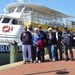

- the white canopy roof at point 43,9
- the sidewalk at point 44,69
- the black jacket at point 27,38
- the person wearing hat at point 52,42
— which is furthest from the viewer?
the white canopy roof at point 43,9

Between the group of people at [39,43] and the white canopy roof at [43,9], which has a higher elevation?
the white canopy roof at [43,9]

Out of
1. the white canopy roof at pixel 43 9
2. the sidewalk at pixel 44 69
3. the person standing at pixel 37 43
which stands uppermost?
the white canopy roof at pixel 43 9

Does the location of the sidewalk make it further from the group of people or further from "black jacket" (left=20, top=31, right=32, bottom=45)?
"black jacket" (left=20, top=31, right=32, bottom=45)

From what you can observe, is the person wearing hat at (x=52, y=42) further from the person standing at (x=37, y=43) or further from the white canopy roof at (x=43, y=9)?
the white canopy roof at (x=43, y=9)

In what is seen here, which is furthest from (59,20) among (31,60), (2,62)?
(31,60)

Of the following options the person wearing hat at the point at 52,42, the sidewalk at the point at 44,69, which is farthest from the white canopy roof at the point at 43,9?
the sidewalk at the point at 44,69

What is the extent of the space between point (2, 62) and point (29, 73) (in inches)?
207

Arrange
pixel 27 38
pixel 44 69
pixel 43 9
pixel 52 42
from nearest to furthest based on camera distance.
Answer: pixel 44 69 < pixel 27 38 < pixel 52 42 < pixel 43 9

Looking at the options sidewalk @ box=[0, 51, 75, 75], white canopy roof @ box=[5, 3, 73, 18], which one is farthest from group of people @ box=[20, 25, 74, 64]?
white canopy roof @ box=[5, 3, 73, 18]

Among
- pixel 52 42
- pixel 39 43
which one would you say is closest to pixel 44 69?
pixel 39 43

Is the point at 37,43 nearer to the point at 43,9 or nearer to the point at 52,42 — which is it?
the point at 52,42

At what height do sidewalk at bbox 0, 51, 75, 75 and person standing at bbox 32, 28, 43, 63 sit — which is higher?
person standing at bbox 32, 28, 43, 63

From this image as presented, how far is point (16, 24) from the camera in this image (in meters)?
18.2

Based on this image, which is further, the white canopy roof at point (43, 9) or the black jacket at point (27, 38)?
the white canopy roof at point (43, 9)
